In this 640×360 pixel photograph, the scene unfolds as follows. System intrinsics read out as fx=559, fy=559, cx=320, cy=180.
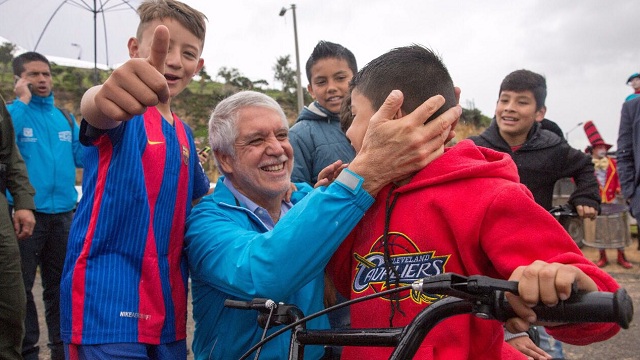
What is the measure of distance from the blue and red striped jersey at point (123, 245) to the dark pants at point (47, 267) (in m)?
2.60

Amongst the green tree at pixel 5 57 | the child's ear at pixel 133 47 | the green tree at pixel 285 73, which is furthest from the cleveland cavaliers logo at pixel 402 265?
the green tree at pixel 285 73

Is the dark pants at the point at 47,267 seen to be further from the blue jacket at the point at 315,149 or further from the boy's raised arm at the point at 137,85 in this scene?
the boy's raised arm at the point at 137,85

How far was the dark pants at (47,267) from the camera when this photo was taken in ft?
13.9

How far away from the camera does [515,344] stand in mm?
2418

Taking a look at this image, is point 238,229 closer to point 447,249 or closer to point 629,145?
point 447,249

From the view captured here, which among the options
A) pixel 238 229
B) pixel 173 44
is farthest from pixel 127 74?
pixel 173 44

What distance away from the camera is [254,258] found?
5.41 feet

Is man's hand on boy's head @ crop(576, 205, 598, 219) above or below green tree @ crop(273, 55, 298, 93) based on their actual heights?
below

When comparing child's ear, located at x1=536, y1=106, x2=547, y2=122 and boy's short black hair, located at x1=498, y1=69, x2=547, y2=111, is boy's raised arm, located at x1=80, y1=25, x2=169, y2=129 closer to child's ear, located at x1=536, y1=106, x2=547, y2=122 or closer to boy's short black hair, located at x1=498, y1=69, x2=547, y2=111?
boy's short black hair, located at x1=498, y1=69, x2=547, y2=111

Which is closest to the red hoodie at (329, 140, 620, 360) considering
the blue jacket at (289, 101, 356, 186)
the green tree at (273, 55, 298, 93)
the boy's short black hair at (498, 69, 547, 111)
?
the blue jacket at (289, 101, 356, 186)

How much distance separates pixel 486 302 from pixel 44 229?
4.38m

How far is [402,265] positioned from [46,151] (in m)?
4.36

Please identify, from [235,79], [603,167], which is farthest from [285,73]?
[603,167]

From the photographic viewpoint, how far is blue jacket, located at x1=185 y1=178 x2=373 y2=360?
1.57 metres
